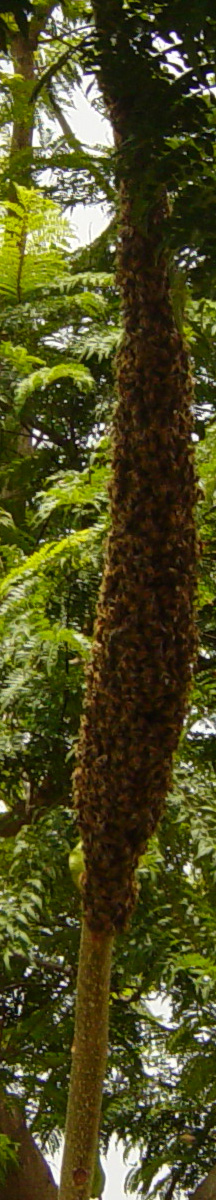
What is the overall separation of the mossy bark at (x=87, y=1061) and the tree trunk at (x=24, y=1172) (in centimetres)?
100

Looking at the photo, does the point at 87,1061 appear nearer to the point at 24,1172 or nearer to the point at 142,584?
the point at 142,584

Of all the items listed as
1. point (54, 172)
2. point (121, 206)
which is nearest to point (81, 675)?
point (121, 206)

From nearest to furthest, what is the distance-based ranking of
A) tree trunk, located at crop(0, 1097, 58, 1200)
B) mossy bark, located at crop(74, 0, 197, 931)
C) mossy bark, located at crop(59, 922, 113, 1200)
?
mossy bark, located at crop(74, 0, 197, 931) < mossy bark, located at crop(59, 922, 113, 1200) < tree trunk, located at crop(0, 1097, 58, 1200)

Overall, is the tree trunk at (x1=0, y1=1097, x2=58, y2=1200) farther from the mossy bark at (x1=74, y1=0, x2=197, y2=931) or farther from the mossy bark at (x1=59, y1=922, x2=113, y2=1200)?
the mossy bark at (x1=74, y1=0, x2=197, y2=931)

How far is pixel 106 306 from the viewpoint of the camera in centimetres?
225

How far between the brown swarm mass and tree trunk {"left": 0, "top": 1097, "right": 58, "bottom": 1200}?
50.6 inches

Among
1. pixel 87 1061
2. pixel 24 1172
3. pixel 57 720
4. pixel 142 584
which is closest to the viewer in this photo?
pixel 142 584

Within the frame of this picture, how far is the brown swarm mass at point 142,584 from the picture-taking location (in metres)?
1.32

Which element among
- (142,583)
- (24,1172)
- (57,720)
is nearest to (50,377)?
(57,720)

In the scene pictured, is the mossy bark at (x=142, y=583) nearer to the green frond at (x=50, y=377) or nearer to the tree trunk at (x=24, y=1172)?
the green frond at (x=50, y=377)

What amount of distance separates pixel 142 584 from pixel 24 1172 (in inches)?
61.1

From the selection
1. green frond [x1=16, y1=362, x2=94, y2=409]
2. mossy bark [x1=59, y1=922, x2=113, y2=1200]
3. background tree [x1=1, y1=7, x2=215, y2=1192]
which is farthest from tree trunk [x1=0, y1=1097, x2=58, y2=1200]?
green frond [x1=16, y1=362, x2=94, y2=409]

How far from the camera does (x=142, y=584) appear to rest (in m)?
1.35

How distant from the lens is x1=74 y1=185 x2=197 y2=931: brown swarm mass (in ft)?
4.33
